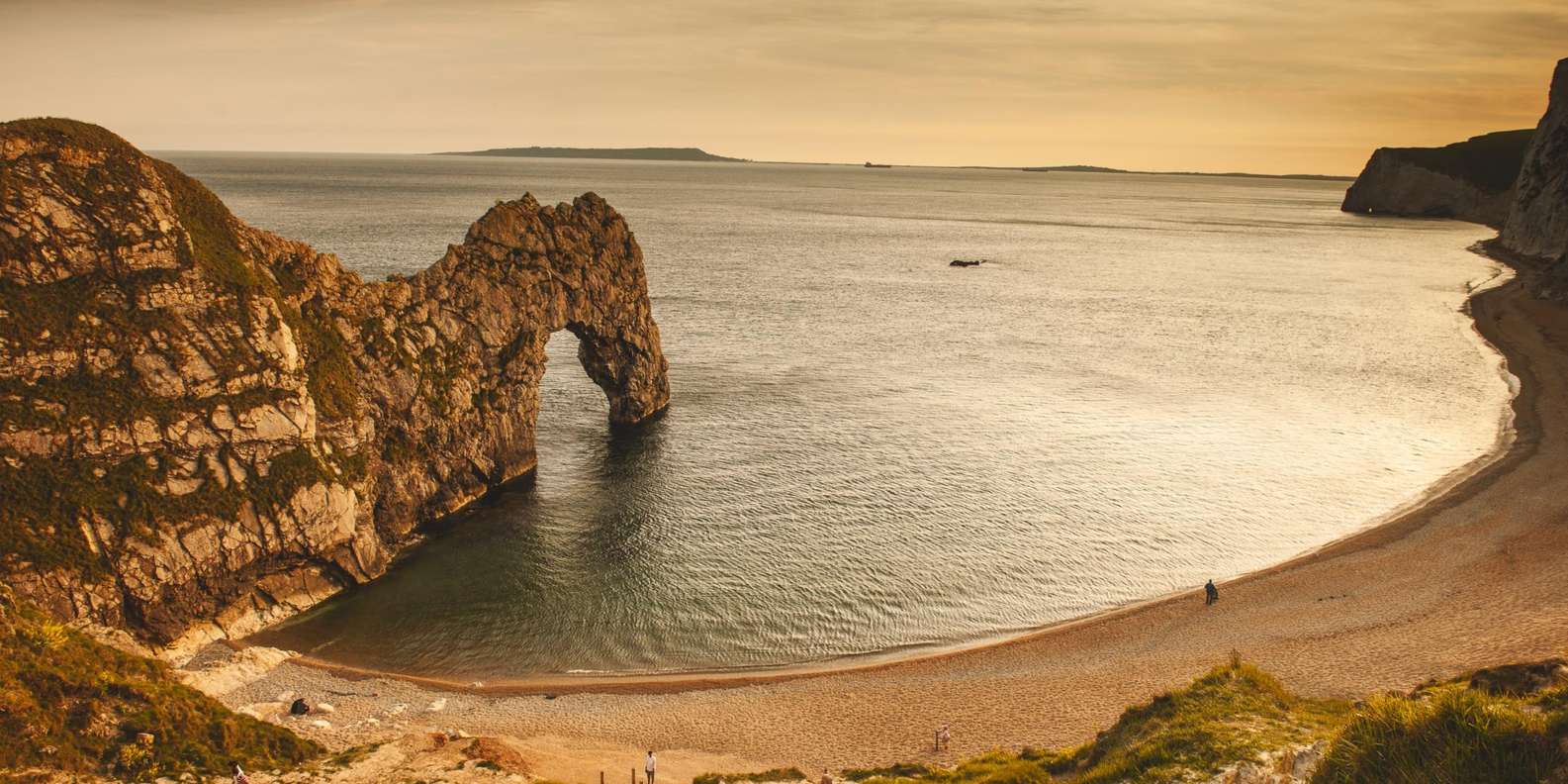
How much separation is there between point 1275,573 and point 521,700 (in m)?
37.0

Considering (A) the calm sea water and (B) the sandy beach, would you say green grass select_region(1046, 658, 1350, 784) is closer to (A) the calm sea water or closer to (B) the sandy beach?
(B) the sandy beach

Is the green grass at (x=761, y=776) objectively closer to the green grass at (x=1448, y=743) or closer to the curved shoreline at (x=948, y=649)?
the curved shoreline at (x=948, y=649)

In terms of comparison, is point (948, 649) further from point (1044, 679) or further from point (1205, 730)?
point (1205, 730)

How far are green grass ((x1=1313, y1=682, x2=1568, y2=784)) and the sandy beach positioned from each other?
58.8ft

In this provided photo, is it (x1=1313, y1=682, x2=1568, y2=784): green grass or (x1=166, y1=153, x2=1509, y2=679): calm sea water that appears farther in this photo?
(x1=166, y1=153, x2=1509, y2=679): calm sea water

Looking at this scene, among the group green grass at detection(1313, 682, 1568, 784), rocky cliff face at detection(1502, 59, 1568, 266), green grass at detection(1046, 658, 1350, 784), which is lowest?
green grass at detection(1046, 658, 1350, 784)

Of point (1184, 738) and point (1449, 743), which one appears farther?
point (1184, 738)

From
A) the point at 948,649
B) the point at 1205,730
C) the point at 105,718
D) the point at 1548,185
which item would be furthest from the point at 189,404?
the point at 1548,185

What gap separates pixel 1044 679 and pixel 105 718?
105ft

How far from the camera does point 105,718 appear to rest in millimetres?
24859

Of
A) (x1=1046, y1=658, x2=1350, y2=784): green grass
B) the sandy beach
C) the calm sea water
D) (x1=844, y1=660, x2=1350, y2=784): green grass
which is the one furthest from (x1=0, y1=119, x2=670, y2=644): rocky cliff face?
(x1=1046, y1=658, x2=1350, y2=784): green grass

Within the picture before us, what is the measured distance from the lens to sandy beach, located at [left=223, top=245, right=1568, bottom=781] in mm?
33125

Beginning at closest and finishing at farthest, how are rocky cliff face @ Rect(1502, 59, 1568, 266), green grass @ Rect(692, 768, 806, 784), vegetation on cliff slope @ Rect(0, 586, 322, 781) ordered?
1. vegetation on cliff slope @ Rect(0, 586, 322, 781)
2. green grass @ Rect(692, 768, 806, 784)
3. rocky cliff face @ Rect(1502, 59, 1568, 266)

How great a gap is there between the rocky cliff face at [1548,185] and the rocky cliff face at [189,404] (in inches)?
5840
